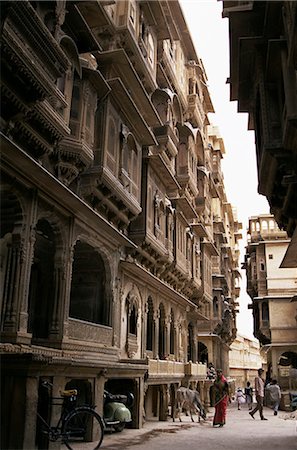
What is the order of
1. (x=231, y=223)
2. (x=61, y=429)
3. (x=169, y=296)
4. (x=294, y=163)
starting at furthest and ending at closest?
(x=231, y=223) < (x=169, y=296) < (x=294, y=163) < (x=61, y=429)

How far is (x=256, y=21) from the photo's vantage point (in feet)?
43.9

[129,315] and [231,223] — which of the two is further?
[231,223]

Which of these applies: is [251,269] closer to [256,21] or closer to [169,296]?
[169,296]

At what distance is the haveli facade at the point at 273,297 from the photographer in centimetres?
4234

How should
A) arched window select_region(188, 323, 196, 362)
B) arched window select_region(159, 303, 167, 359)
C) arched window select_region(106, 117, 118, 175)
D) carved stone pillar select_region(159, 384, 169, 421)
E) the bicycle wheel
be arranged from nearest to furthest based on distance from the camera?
the bicycle wheel → arched window select_region(106, 117, 118, 175) → carved stone pillar select_region(159, 384, 169, 421) → arched window select_region(159, 303, 167, 359) → arched window select_region(188, 323, 196, 362)

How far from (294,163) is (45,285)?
8.01 meters

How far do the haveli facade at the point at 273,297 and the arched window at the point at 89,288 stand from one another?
90.3 ft

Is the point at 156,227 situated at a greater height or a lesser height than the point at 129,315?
greater

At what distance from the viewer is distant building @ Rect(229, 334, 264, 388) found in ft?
221

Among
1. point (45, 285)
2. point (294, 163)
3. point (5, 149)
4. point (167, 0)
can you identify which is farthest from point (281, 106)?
point (167, 0)

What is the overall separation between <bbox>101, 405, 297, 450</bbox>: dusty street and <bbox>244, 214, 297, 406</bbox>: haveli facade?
996 inches

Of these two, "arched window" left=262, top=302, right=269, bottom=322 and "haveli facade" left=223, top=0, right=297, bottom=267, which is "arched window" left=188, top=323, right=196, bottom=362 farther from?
"haveli facade" left=223, top=0, right=297, bottom=267

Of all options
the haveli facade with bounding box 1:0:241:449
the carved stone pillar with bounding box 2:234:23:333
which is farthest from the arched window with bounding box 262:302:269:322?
the carved stone pillar with bounding box 2:234:23:333

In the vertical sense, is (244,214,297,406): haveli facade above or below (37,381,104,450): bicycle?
above
